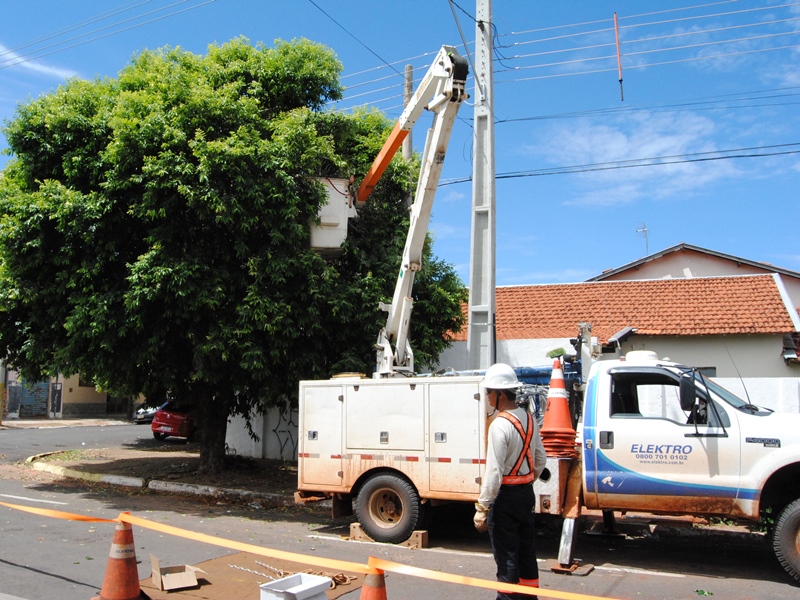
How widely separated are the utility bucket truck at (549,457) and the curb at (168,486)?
2.87 meters

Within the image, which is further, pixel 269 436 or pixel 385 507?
pixel 269 436

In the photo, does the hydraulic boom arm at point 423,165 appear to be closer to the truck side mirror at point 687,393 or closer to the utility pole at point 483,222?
the utility pole at point 483,222

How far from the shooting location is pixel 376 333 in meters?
12.0

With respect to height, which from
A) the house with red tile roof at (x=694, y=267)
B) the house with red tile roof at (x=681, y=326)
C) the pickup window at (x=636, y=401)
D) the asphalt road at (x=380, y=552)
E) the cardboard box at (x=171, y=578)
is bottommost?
the asphalt road at (x=380, y=552)

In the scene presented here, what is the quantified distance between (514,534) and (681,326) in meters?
12.1

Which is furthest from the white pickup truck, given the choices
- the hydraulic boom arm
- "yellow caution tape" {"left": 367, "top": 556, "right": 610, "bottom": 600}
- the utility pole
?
"yellow caution tape" {"left": 367, "top": 556, "right": 610, "bottom": 600}

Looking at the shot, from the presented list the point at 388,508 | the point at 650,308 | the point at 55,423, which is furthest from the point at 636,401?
the point at 55,423

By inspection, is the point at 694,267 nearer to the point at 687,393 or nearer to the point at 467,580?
the point at 687,393

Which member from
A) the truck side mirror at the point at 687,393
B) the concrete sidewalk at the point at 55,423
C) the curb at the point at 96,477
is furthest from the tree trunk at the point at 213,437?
the concrete sidewalk at the point at 55,423

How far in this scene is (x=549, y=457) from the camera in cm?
796

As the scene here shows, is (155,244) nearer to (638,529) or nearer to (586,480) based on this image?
(586,480)

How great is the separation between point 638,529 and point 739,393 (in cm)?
406

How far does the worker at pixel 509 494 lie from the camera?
5.04 m

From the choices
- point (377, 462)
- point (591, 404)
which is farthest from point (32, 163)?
point (591, 404)
